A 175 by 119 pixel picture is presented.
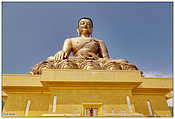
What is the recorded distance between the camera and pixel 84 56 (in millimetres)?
6664

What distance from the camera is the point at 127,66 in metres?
5.31

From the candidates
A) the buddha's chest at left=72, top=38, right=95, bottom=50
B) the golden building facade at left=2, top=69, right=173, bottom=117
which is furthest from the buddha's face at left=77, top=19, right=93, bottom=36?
the golden building facade at left=2, top=69, right=173, bottom=117

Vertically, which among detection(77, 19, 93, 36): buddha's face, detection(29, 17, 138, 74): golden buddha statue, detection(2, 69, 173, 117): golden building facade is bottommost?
detection(2, 69, 173, 117): golden building facade

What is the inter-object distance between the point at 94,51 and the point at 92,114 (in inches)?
146

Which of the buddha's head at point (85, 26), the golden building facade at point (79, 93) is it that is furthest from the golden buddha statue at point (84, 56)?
the golden building facade at point (79, 93)

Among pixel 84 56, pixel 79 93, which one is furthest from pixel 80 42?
pixel 79 93

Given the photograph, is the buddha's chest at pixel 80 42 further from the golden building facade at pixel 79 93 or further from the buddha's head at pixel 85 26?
the golden building facade at pixel 79 93

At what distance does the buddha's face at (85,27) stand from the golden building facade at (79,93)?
4535 mm

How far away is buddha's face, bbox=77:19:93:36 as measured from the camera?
826 cm

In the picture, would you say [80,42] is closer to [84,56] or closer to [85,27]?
[84,56]

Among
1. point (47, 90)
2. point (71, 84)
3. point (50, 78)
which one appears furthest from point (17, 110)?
point (71, 84)

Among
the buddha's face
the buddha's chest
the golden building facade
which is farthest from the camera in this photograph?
the buddha's face

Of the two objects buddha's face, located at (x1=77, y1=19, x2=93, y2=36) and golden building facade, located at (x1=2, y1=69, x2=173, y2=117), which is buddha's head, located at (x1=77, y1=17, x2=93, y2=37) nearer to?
buddha's face, located at (x1=77, y1=19, x2=93, y2=36)

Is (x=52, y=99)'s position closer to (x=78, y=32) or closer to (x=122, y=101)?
(x=122, y=101)
